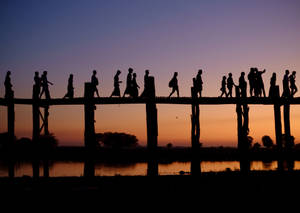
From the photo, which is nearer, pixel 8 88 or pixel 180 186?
pixel 180 186

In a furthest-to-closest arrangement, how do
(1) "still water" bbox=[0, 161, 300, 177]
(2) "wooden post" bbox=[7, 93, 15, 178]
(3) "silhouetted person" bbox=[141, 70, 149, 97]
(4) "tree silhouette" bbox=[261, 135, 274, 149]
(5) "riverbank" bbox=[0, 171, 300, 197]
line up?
(4) "tree silhouette" bbox=[261, 135, 274, 149], (1) "still water" bbox=[0, 161, 300, 177], (2) "wooden post" bbox=[7, 93, 15, 178], (3) "silhouetted person" bbox=[141, 70, 149, 97], (5) "riverbank" bbox=[0, 171, 300, 197]

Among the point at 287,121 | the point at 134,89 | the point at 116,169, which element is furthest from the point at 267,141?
the point at 134,89

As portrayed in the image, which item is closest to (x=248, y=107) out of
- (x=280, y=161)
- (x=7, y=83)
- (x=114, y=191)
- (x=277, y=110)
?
(x=277, y=110)

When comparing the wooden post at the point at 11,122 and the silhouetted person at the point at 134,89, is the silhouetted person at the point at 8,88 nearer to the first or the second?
the wooden post at the point at 11,122

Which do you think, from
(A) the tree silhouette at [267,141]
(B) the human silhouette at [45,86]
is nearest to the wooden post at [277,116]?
(B) the human silhouette at [45,86]

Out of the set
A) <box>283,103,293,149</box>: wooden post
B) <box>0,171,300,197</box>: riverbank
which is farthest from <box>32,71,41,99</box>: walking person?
<box>283,103,293,149</box>: wooden post

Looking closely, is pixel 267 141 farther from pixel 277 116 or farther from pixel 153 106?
pixel 153 106

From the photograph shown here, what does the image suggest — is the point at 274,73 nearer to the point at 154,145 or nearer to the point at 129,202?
the point at 154,145

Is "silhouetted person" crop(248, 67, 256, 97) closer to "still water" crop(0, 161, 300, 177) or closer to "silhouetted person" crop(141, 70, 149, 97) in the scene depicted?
"silhouetted person" crop(141, 70, 149, 97)

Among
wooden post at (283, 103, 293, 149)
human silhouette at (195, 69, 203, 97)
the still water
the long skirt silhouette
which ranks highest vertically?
human silhouette at (195, 69, 203, 97)

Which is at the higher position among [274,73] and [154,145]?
[274,73]

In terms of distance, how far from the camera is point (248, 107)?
13.4 metres

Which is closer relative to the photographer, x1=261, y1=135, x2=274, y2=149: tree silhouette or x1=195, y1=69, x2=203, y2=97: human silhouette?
x1=195, y1=69, x2=203, y2=97: human silhouette

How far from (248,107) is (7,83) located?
9969mm
